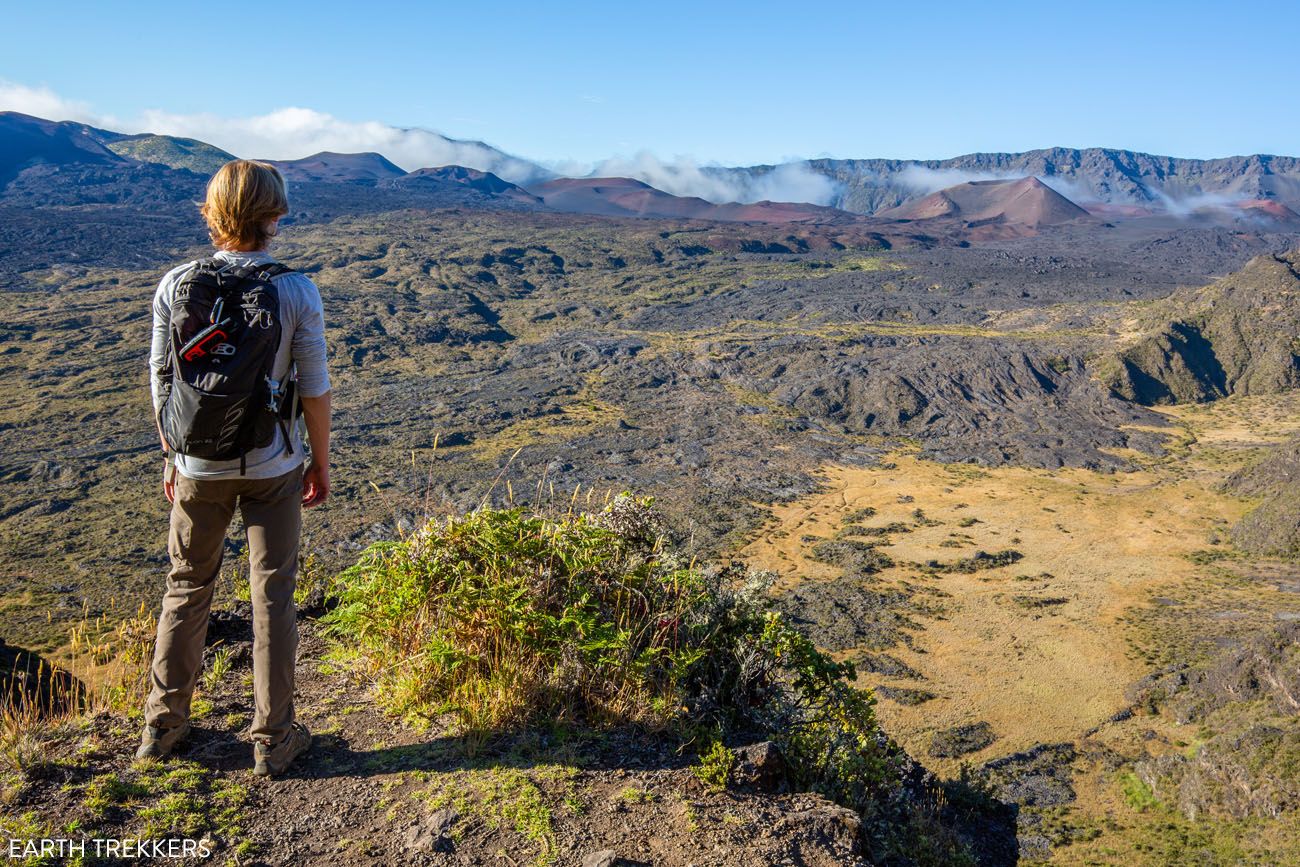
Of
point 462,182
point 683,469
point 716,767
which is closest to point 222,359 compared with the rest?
point 716,767

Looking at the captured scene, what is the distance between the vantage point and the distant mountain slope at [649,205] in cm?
9738

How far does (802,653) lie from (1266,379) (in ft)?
118

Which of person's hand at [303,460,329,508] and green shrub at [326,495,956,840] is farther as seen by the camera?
green shrub at [326,495,956,840]

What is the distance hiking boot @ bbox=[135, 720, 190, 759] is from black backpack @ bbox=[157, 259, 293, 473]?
3.25 ft

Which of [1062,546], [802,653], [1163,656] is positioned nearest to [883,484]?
[1062,546]

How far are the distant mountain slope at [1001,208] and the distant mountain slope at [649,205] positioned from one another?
12130mm

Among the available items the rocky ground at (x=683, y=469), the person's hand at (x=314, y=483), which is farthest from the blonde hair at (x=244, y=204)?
the rocky ground at (x=683, y=469)

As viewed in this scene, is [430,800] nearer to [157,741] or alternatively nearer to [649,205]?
[157,741]

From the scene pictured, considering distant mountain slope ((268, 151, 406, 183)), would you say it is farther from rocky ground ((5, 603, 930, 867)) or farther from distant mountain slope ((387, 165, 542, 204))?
rocky ground ((5, 603, 930, 867))

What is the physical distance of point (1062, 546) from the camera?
17375 mm

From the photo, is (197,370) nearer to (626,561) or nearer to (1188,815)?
(626,561)

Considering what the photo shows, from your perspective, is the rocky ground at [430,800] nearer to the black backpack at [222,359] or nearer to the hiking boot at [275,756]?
the hiking boot at [275,756]

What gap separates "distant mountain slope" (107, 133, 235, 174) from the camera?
102688 mm

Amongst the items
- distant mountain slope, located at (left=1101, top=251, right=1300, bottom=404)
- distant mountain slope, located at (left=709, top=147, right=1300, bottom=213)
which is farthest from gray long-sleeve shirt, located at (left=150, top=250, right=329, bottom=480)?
distant mountain slope, located at (left=709, top=147, right=1300, bottom=213)
